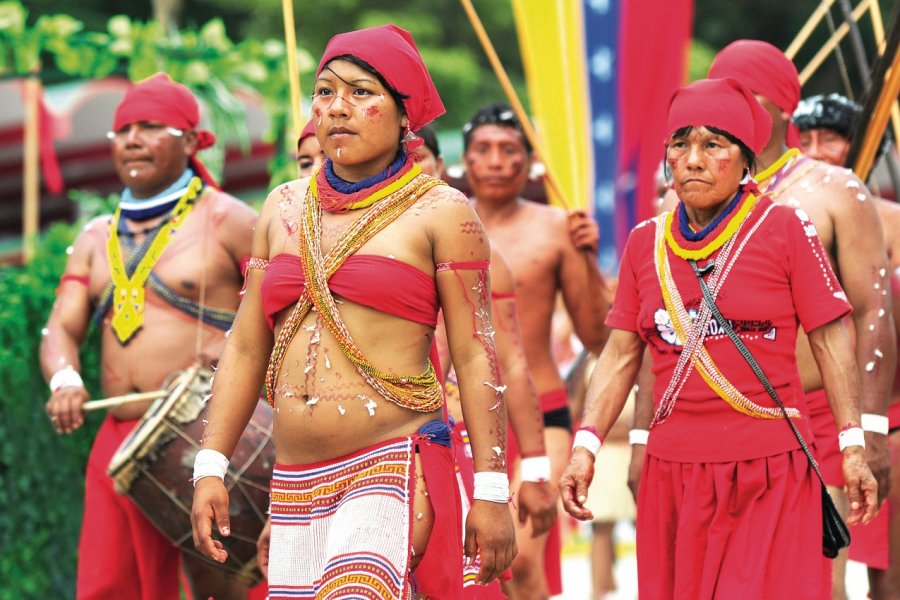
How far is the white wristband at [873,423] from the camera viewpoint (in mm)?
6516

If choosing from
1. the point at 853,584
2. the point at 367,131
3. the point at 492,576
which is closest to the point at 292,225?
the point at 367,131

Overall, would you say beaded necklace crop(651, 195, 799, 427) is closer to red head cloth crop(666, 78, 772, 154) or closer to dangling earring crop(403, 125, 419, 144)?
red head cloth crop(666, 78, 772, 154)

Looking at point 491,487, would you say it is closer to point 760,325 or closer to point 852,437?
point 760,325

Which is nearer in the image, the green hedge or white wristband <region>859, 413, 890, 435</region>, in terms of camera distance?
white wristband <region>859, 413, 890, 435</region>

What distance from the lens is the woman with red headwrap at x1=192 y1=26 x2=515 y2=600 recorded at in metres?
5.13

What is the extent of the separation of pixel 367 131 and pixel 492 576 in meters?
1.39

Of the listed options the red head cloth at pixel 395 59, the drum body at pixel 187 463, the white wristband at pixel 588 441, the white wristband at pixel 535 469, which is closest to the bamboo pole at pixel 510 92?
the drum body at pixel 187 463

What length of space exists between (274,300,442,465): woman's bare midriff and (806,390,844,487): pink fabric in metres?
2.23

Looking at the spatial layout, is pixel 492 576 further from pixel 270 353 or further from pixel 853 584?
pixel 853 584

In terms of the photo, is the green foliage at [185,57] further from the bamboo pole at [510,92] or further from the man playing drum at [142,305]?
the man playing drum at [142,305]

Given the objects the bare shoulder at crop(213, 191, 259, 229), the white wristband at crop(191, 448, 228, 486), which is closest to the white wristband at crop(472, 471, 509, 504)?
the white wristband at crop(191, 448, 228, 486)

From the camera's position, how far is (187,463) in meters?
7.19

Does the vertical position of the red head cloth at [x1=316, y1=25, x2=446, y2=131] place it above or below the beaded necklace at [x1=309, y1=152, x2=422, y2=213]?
above

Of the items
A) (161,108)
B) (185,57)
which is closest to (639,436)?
(161,108)
